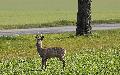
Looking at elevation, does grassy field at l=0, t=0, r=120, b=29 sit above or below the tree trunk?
below

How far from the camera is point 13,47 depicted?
92.5 ft

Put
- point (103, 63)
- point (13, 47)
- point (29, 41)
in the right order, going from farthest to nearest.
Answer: point (29, 41), point (13, 47), point (103, 63)

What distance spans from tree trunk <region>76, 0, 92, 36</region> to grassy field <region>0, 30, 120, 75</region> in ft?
3.17

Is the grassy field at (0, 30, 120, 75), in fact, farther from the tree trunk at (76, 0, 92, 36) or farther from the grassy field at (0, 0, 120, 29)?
the grassy field at (0, 0, 120, 29)

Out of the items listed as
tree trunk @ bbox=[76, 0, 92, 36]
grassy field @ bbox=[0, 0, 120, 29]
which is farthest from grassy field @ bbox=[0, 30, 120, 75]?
grassy field @ bbox=[0, 0, 120, 29]

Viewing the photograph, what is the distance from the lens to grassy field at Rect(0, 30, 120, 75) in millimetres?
18547

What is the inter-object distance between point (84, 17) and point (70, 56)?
41.2ft

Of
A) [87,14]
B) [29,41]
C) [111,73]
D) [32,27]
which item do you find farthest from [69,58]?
[32,27]

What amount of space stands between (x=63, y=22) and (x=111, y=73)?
34.0m

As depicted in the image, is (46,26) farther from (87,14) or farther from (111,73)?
(111,73)

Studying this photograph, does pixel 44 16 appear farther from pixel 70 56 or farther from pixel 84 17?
pixel 70 56

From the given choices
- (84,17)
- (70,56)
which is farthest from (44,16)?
(70,56)

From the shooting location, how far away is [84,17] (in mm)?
35625

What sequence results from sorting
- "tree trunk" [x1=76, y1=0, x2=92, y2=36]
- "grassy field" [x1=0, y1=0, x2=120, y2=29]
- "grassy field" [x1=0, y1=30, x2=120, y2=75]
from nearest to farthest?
1. "grassy field" [x1=0, y1=30, x2=120, y2=75]
2. "tree trunk" [x1=76, y1=0, x2=92, y2=36]
3. "grassy field" [x1=0, y1=0, x2=120, y2=29]
